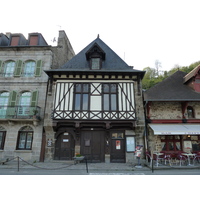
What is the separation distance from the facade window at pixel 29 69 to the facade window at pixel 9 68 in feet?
3.76

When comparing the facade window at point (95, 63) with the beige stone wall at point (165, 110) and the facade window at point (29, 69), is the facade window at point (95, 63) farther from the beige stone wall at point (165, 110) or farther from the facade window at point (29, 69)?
the beige stone wall at point (165, 110)

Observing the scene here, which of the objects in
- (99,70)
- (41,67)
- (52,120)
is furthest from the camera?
(41,67)

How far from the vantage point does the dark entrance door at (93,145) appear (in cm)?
1062

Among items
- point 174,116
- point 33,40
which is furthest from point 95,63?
point 174,116

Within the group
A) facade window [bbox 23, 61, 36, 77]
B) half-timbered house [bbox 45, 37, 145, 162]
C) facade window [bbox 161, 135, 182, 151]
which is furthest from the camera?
facade window [bbox 23, 61, 36, 77]

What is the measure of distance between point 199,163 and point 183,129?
236 centimetres

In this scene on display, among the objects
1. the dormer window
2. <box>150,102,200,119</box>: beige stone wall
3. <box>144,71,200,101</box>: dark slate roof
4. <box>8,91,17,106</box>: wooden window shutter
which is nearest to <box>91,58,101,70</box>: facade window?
the dormer window

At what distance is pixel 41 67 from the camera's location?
40.3ft

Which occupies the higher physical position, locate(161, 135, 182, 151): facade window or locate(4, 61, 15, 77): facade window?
locate(4, 61, 15, 77): facade window

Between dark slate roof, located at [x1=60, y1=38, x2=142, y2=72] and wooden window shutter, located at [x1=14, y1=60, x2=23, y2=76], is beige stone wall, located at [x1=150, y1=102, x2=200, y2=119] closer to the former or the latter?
dark slate roof, located at [x1=60, y1=38, x2=142, y2=72]

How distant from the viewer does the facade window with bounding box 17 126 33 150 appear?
35.9 ft

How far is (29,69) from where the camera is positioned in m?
12.4

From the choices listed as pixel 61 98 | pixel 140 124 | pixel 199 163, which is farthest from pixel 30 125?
pixel 199 163

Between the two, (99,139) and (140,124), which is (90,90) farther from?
(140,124)
